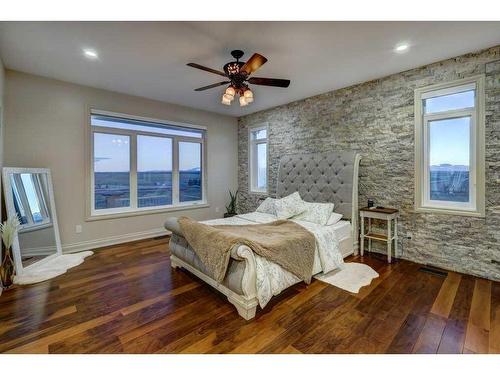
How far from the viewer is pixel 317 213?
12.0 feet

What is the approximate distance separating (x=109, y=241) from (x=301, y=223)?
3.48 m

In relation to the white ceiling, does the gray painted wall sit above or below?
below

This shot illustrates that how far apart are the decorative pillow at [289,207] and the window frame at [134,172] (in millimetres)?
2271

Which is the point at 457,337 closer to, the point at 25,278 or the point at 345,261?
the point at 345,261

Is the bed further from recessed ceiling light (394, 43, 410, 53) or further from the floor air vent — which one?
recessed ceiling light (394, 43, 410, 53)

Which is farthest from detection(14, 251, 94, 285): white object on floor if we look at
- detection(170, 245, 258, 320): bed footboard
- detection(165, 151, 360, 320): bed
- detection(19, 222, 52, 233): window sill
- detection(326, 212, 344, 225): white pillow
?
detection(326, 212, 344, 225): white pillow

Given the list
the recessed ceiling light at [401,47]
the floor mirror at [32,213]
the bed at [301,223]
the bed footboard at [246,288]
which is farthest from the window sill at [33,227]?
the recessed ceiling light at [401,47]

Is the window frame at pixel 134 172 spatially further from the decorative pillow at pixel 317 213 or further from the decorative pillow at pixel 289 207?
the decorative pillow at pixel 317 213

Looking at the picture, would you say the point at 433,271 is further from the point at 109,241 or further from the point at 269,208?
the point at 109,241

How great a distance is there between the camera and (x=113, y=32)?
2.42 meters

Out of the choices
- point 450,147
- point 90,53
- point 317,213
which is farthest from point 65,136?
point 450,147

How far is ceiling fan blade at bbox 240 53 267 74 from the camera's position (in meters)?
2.29

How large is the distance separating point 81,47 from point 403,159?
4.47 meters

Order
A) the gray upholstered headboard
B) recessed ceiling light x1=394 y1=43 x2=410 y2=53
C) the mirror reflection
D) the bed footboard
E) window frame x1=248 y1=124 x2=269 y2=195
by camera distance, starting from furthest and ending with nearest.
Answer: window frame x1=248 y1=124 x2=269 y2=195, the gray upholstered headboard, the mirror reflection, recessed ceiling light x1=394 y1=43 x2=410 y2=53, the bed footboard
